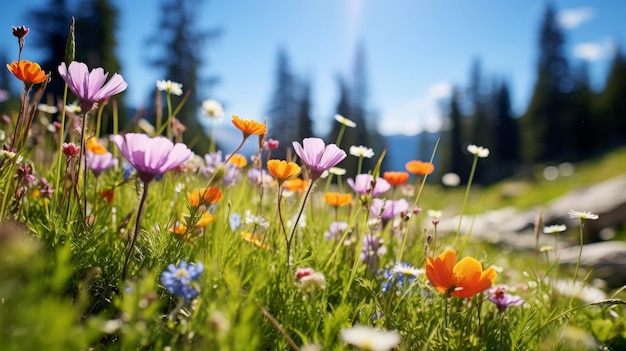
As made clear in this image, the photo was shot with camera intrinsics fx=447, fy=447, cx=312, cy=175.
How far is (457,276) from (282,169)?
1.89 feet

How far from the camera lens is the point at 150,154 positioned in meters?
0.98

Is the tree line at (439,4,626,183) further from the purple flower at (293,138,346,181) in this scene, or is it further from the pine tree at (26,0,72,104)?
the purple flower at (293,138,346,181)

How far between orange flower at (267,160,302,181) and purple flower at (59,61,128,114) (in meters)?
0.45

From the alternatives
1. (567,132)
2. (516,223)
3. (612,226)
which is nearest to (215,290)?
(612,226)

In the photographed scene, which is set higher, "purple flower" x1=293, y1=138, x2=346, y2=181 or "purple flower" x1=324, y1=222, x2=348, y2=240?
"purple flower" x1=293, y1=138, x2=346, y2=181

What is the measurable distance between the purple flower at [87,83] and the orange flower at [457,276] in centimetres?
97

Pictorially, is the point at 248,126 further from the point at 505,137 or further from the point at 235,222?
the point at 505,137

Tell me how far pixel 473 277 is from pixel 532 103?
130ft

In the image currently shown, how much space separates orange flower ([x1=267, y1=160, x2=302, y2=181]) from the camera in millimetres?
1245

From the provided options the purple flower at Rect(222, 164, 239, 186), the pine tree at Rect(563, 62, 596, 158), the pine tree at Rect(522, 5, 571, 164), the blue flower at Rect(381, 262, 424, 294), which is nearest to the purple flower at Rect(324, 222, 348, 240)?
the blue flower at Rect(381, 262, 424, 294)

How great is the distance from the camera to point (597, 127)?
1335 inches

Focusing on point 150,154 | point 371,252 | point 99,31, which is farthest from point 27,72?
point 99,31

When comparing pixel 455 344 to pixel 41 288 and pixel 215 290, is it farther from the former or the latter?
pixel 41 288

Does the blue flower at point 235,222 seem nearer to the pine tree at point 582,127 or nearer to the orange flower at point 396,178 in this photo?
the orange flower at point 396,178
